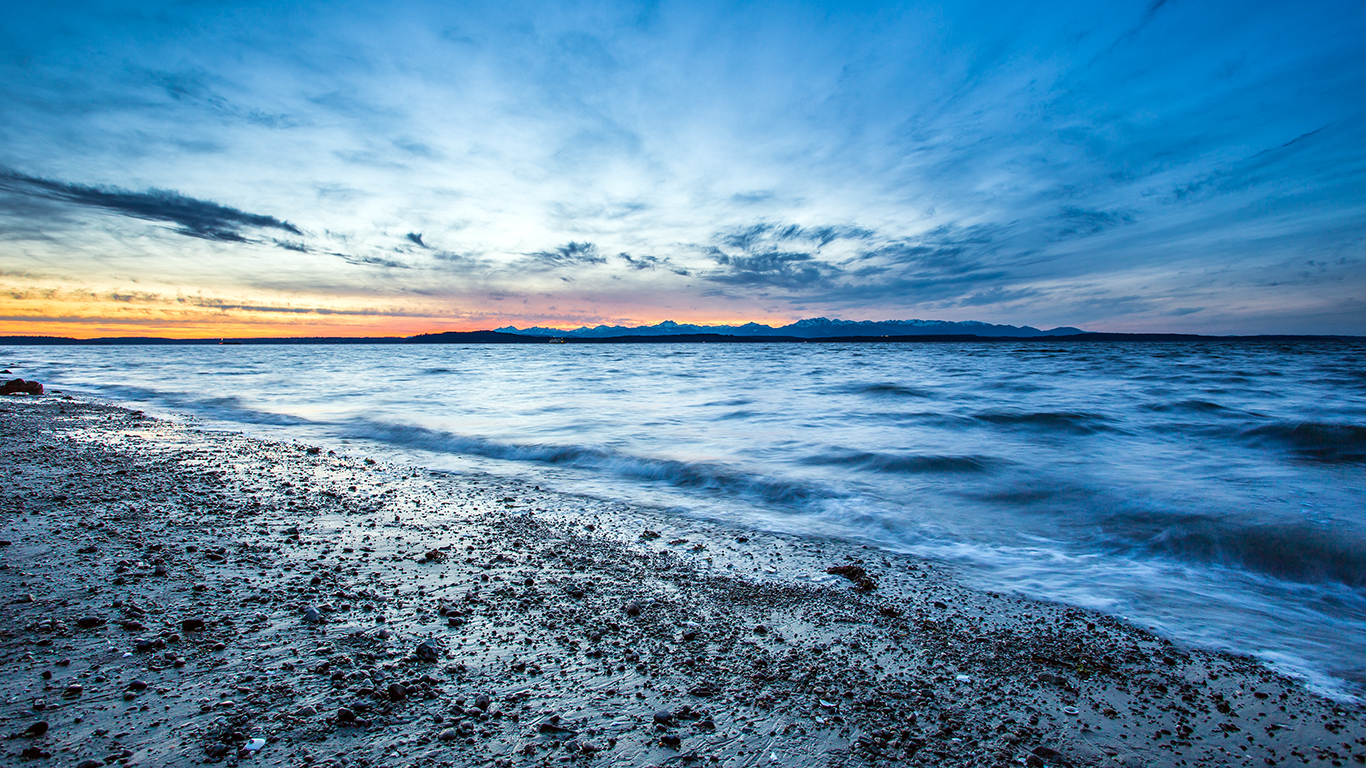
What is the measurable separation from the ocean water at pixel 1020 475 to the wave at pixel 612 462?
0.05 m

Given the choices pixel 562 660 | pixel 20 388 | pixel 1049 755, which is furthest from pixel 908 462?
pixel 20 388

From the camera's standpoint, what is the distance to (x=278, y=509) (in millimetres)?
5512

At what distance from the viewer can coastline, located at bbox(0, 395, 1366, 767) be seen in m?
2.32

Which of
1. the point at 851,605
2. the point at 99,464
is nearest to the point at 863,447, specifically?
the point at 851,605

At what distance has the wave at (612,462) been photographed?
7566mm

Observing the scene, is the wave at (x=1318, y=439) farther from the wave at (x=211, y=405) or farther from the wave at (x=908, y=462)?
the wave at (x=211, y=405)

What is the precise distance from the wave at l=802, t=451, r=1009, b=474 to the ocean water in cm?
6

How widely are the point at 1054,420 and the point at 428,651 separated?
1567cm

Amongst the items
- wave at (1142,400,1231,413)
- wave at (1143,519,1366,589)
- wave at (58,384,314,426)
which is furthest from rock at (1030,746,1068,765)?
wave at (1142,400,1231,413)

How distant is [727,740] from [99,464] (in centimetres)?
926

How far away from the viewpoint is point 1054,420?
1418 centimetres

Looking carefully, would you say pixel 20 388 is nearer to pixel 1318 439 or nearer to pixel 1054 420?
pixel 1054 420

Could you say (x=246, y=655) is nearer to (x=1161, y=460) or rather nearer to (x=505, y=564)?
(x=505, y=564)

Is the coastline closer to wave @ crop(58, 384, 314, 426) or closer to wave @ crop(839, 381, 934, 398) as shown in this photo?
wave @ crop(58, 384, 314, 426)
